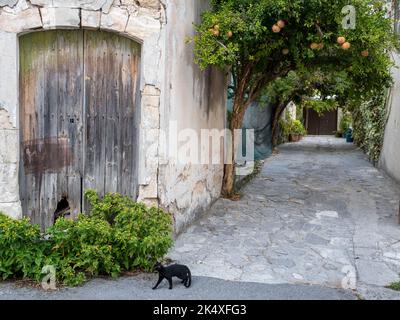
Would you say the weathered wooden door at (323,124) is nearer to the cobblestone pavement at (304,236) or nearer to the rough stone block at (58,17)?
the cobblestone pavement at (304,236)

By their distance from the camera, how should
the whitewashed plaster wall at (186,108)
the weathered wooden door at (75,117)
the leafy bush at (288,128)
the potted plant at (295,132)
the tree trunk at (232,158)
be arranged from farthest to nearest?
the potted plant at (295,132) → the leafy bush at (288,128) → the tree trunk at (232,158) → the whitewashed plaster wall at (186,108) → the weathered wooden door at (75,117)

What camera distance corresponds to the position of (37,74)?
512 centimetres

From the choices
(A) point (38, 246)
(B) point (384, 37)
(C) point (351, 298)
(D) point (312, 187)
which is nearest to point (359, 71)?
(B) point (384, 37)

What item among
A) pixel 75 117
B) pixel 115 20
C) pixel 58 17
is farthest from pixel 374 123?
pixel 58 17

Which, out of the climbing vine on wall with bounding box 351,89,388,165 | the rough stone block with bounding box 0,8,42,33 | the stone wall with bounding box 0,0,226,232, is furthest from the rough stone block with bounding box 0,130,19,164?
the climbing vine on wall with bounding box 351,89,388,165

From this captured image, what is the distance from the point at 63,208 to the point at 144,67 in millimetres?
1864

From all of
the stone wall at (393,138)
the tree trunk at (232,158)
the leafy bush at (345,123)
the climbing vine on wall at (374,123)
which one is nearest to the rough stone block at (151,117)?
the tree trunk at (232,158)

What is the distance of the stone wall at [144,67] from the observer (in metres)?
4.89

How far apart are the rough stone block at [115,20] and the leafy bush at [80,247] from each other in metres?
2.04

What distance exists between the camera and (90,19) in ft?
16.5

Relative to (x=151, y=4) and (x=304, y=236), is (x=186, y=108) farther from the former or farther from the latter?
(x=304, y=236)

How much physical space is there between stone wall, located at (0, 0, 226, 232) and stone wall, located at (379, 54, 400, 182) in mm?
6352

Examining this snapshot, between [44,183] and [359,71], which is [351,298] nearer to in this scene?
[44,183]

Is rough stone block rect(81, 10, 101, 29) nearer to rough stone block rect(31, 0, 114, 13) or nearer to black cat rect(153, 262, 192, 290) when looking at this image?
rough stone block rect(31, 0, 114, 13)
